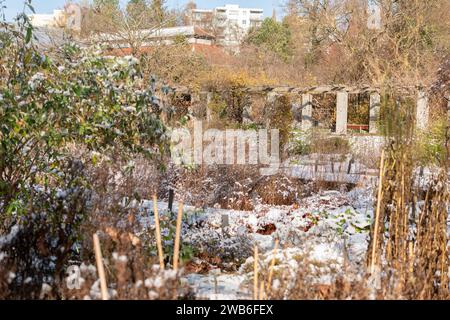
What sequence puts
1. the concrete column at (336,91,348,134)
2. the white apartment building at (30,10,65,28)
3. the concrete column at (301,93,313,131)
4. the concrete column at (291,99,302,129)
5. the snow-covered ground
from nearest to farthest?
the snow-covered ground < the concrete column at (336,91,348,134) < the concrete column at (301,93,313,131) < the concrete column at (291,99,302,129) < the white apartment building at (30,10,65,28)

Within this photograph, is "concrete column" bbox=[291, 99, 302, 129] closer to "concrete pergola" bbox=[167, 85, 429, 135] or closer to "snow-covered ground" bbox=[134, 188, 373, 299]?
"concrete pergola" bbox=[167, 85, 429, 135]

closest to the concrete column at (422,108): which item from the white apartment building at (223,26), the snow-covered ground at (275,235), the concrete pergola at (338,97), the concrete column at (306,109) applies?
the concrete pergola at (338,97)

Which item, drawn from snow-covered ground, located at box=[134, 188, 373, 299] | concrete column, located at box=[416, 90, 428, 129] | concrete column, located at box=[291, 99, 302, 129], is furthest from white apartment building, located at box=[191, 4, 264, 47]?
snow-covered ground, located at box=[134, 188, 373, 299]

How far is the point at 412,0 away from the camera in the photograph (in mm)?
20328

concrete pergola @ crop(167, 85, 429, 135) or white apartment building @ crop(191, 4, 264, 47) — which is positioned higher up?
white apartment building @ crop(191, 4, 264, 47)

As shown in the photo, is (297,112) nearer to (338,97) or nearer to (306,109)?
(306,109)

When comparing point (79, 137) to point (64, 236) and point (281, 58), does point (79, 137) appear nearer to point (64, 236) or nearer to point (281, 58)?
point (64, 236)

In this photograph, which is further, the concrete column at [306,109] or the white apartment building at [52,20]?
the white apartment building at [52,20]

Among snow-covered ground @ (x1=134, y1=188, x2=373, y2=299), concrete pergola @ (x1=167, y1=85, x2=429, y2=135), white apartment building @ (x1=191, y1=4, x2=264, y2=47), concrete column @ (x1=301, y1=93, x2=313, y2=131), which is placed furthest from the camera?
white apartment building @ (x1=191, y1=4, x2=264, y2=47)

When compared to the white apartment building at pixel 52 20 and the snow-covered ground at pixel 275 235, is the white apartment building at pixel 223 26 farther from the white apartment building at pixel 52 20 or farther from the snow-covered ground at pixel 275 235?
the snow-covered ground at pixel 275 235

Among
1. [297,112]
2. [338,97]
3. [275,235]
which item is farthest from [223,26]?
[275,235]

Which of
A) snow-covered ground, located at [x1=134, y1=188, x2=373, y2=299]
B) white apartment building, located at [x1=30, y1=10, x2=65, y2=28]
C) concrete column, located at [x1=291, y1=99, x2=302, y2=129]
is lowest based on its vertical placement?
snow-covered ground, located at [x1=134, y1=188, x2=373, y2=299]

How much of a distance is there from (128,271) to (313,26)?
20.7 meters
